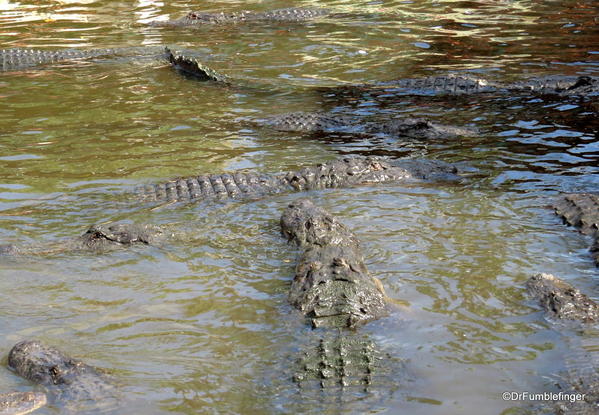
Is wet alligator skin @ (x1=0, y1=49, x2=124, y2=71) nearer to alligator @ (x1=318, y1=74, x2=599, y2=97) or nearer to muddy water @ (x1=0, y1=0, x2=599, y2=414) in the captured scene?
muddy water @ (x1=0, y1=0, x2=599, y2=414)

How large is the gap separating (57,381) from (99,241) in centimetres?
179

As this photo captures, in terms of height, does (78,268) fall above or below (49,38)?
below

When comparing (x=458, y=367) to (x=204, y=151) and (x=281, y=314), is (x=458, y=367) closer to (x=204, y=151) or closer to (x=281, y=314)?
(x=281, y=314)

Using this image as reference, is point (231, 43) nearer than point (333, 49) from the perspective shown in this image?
No

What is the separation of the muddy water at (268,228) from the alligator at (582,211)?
3.9 inches

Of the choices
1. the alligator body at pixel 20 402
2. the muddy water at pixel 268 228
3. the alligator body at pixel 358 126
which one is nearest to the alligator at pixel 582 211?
the muddy water at pixel 268 228

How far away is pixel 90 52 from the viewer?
12.1 meters

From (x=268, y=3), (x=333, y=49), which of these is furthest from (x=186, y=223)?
(x=268, y=3)

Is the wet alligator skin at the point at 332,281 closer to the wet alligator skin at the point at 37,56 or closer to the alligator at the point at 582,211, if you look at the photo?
the alligator at the point at 582,211

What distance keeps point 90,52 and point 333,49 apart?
155 inches

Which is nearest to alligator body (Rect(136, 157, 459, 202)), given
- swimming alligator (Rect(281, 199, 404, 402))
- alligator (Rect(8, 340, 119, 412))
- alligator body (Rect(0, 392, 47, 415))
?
swimming alligator (Rect(281, 199, 404, 402))

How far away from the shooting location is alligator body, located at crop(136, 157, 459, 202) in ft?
20.9

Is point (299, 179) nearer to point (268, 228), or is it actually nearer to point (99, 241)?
point (268, 228)

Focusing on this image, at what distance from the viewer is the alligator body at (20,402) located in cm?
336
